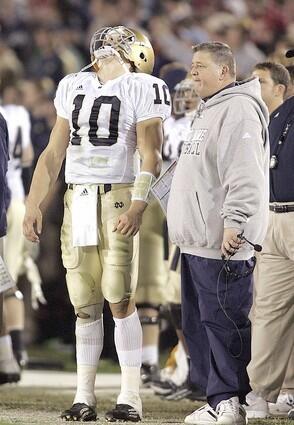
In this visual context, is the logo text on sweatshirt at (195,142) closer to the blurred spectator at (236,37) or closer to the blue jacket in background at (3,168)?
the blue jacket in background at (3,168)

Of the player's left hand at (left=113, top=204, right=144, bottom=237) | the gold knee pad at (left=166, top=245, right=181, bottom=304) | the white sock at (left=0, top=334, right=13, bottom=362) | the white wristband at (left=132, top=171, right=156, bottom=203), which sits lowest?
the white sock at (left=0, top=334, right=13, bottom=362)

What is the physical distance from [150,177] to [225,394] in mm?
1063

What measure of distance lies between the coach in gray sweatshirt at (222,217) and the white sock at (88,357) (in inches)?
19.9

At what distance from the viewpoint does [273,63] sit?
22.6ft

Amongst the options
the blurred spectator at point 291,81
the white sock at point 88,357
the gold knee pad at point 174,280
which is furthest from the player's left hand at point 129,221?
the gold knee pad at point 174,280

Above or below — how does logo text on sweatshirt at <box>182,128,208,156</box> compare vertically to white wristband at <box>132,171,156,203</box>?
above

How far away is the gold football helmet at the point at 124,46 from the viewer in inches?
244

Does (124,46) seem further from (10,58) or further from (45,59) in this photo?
(45,59)

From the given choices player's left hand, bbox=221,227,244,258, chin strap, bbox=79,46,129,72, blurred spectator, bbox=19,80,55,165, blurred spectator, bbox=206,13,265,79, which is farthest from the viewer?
blurred spectator, bbox=206,13,265,79

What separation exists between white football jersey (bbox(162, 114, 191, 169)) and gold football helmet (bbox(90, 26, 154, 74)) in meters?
1.65

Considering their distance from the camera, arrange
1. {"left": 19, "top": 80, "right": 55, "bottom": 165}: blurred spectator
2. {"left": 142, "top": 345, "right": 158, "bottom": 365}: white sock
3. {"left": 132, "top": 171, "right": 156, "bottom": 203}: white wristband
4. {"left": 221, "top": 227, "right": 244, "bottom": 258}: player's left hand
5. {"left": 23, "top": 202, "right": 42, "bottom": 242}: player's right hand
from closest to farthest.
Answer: {"left": 221, "top": 227, "right": 244, "bottom": 258}: player's left hand → {"left": 132, "top": 171, "right": 156, "bottom": 203}: white wristband → {"left": 23, "top": 202, "right": 42, "bottom": 242}: player's right hand → {"left": 142, "top": 345, "right": 158, "bottom": 365}: white sock → {"left": 19, "top": 80, "right": 55, "bottom": 165}: blurred spectator

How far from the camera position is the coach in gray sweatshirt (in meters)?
5.61

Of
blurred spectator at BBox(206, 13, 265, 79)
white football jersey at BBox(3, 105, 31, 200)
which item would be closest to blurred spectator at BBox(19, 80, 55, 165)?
white football jersey at BBox(3, 105, 31, 200)

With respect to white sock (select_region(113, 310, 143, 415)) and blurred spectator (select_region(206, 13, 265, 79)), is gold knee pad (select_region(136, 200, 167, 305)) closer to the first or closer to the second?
white sock (select_region(113, 310, 143, 415))
